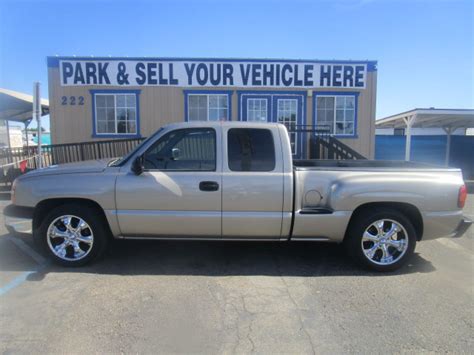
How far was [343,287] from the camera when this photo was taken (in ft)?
13.1

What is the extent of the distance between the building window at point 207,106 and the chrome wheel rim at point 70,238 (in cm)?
977

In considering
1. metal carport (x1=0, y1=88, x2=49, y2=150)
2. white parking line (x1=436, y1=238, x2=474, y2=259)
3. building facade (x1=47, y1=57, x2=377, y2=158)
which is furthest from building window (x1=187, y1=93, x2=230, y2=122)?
white parking line (x1=436, y1=238, x2=474, y2=259)

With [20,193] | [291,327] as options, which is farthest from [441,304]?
[20,193]

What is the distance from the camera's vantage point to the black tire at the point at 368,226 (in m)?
4.35

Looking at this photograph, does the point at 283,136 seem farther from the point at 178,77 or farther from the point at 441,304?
the point at 178,77

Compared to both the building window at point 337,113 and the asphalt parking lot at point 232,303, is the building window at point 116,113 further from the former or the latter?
the asphalt parking lot at point 232,303

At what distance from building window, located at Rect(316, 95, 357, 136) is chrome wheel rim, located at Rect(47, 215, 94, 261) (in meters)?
11.3

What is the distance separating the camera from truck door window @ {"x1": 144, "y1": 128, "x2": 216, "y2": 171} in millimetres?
4402

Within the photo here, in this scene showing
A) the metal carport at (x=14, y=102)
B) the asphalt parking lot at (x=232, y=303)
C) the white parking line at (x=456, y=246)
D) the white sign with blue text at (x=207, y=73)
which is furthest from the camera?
the metal carport at (x=14, y=102)

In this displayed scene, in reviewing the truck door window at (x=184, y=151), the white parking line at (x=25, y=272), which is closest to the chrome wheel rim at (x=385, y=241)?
the truck door window at (x=184, y=151)

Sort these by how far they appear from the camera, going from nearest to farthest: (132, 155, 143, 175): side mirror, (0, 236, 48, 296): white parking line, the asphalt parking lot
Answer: the asphalt parking lot < (0, 236, 48, 296): white parking line < (132, 155, 143, 175): side mirror

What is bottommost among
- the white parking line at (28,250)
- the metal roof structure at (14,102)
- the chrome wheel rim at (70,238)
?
the white parking line at (28,250)

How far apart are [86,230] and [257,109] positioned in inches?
406

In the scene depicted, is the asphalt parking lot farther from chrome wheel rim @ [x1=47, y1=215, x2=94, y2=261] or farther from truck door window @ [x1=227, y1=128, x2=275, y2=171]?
truck door window @ [x1=227, y1=128, x2=275, y2=171]
